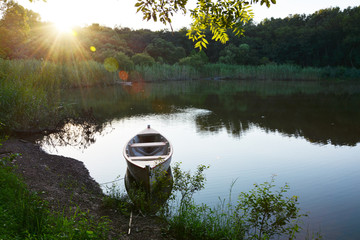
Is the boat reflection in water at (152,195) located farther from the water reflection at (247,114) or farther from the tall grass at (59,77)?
the tall grass at (59,77)

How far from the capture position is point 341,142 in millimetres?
12398

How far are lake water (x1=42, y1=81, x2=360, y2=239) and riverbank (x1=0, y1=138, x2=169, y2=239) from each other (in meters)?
0.89

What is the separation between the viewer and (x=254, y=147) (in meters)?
11.6

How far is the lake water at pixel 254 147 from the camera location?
7.13 m

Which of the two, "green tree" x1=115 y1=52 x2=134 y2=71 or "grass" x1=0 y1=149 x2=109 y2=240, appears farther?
"green tree" x1=115 y1=52 x2=134 y2=71

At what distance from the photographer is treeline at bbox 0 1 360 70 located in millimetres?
48250

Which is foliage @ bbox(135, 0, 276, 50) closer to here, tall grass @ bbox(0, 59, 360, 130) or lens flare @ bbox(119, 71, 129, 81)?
tall grass @ bbox(0, 59, 360, 130)

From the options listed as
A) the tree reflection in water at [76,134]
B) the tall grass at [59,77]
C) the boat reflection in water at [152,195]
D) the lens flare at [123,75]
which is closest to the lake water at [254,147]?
the tree reflection in water at [76,134]

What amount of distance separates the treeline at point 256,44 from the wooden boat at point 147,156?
113ft

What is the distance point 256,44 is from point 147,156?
63.5 metres

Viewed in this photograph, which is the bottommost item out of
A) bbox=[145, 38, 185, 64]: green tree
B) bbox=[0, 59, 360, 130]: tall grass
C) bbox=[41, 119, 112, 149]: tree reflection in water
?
bbox=[41, 119, 112, 149]: tree reflection in water

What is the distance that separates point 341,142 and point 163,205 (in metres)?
9.72

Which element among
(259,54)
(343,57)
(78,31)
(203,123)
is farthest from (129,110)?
(343,57)

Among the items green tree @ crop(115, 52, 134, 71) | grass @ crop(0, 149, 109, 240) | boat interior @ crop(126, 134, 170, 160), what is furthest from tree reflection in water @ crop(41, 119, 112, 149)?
green tree @ crop(115, 52, 134, 71)
